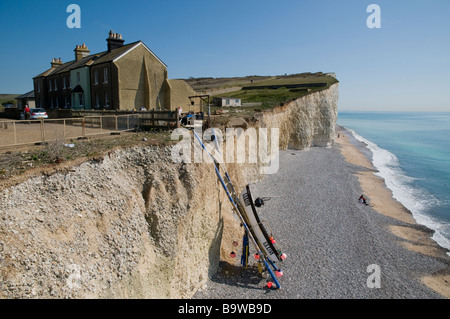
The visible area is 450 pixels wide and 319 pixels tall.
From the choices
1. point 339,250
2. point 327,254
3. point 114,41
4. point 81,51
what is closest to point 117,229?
point 327,254

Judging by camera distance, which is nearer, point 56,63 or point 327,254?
point 327,254

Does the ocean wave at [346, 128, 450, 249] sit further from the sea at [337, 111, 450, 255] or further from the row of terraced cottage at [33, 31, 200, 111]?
the row of terraced cottage at [33, 31, 200, 111]

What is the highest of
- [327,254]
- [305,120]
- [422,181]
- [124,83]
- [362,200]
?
[124,83]

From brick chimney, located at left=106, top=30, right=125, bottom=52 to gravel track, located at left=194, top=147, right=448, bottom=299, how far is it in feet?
76.0

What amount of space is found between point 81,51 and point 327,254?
127 ft

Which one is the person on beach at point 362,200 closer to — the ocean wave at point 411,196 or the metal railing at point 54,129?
the ocean wave at point 411,196

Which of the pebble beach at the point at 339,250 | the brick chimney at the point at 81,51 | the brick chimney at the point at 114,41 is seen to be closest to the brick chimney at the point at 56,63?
the brick chimney at the point at 81,51

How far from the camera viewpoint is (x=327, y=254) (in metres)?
16.6

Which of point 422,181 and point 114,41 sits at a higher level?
point 114,41

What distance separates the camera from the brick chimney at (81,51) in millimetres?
36594

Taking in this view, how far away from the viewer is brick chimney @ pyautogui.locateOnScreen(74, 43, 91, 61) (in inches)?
1441

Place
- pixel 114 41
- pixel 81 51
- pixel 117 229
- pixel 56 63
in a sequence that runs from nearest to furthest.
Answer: pixel 117 229, pixel 114 41, pixel 81 51, pixel 56 63

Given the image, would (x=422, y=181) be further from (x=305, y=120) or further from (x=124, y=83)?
(x=124, y=83)
